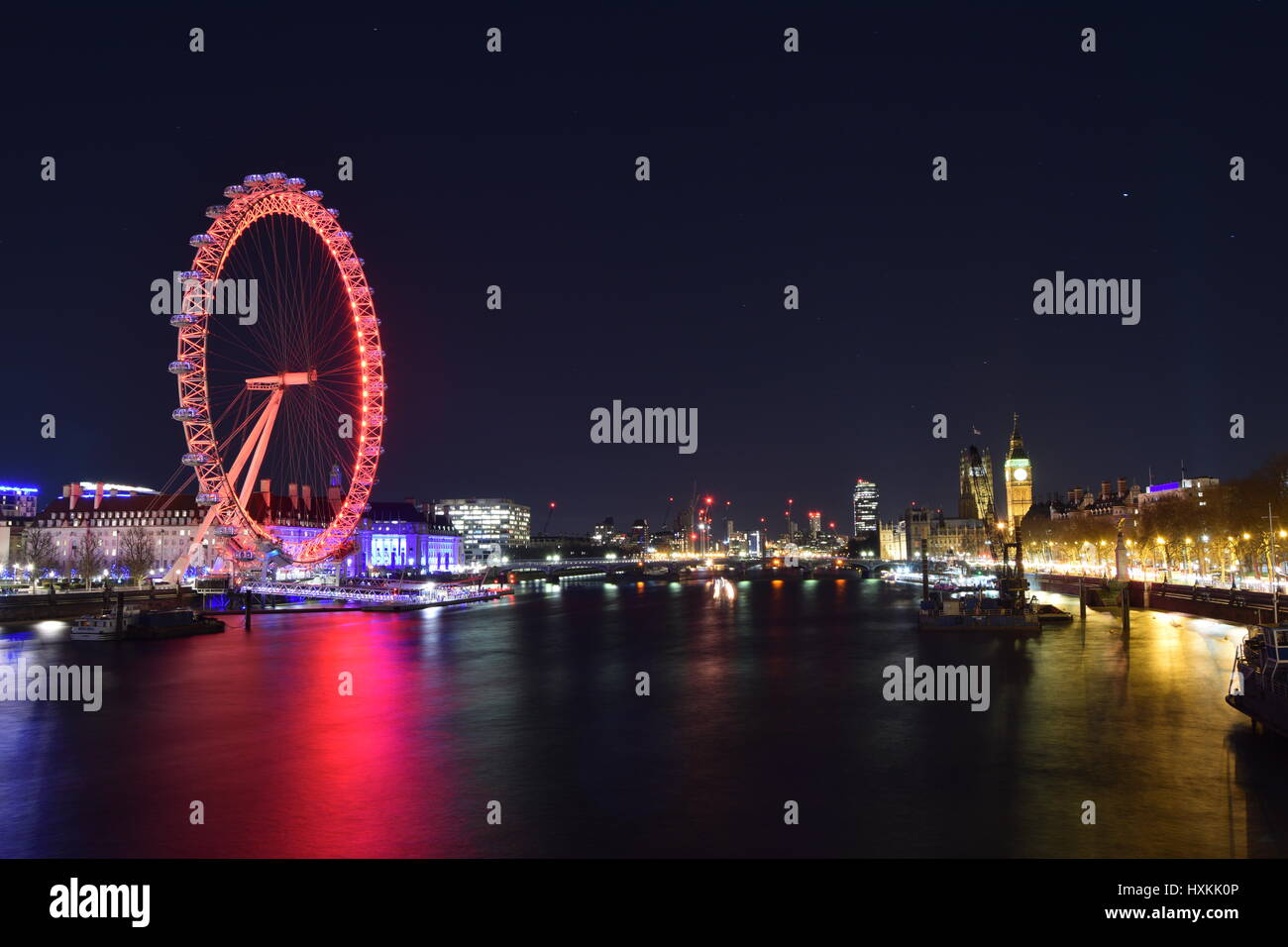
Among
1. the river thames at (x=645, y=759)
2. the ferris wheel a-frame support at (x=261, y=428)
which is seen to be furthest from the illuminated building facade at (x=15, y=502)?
the river thames at (x=645, y=759)

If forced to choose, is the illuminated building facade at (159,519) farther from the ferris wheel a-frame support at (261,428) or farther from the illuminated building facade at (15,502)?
the ferris wheel a-frame support at (261,428)

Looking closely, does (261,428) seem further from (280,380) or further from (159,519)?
(159,519)

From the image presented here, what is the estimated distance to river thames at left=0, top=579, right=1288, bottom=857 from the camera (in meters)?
19.4

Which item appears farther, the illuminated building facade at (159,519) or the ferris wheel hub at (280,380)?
the illuminated building facade at (159,519)

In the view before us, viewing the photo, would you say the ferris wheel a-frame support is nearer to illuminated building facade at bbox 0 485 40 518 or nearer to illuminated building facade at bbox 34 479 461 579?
illuminated building facade at bbox 34 479 461 579

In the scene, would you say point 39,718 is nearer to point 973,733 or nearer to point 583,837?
point 583,837

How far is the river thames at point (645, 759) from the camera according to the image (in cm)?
1944

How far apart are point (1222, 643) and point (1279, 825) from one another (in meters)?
35.6

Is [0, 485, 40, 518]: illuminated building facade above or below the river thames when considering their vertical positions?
above

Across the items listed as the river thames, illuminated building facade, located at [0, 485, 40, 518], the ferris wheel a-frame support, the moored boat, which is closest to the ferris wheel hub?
the ferris wheel a-frame support

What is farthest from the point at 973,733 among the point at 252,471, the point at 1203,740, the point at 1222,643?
the point at 252,471

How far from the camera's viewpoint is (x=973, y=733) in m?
29.5
